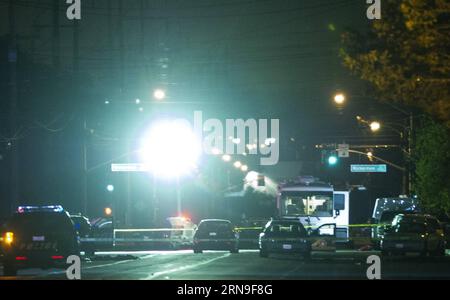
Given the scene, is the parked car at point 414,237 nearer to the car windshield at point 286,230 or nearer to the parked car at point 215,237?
the car windshield at point 286,230

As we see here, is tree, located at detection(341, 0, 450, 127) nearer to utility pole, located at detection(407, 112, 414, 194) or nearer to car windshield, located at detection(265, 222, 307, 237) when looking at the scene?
car windshield, located at detection(265, 222, 307, 237)

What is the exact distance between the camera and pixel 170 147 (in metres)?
61.4

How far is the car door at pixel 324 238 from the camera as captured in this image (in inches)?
1709

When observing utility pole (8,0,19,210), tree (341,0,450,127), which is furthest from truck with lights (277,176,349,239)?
tree (341,0,450,127)

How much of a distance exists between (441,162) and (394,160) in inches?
2163

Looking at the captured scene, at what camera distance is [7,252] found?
2639 cm

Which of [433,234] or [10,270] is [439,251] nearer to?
[433,234]

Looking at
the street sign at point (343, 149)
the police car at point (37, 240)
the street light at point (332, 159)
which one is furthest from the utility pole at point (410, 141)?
the police car at point (37, 240)

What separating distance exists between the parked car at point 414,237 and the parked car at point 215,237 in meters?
7.99

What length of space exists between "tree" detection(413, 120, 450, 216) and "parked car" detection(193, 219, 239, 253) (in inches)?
416

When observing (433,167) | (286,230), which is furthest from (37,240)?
(433,167)

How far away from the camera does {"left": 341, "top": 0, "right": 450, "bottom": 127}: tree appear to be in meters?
19.8

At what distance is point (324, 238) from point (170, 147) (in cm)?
1916
